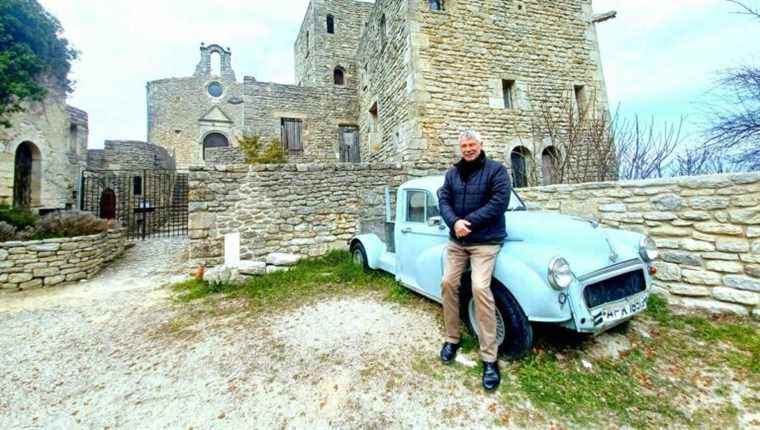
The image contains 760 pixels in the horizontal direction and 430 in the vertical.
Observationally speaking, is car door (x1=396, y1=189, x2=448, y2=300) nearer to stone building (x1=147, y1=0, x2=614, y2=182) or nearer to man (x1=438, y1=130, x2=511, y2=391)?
man (x1=438, y1=130, x2=511, y2=391)

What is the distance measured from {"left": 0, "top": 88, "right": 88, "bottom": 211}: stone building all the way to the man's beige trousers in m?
12.8

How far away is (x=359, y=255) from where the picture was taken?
17.0ft

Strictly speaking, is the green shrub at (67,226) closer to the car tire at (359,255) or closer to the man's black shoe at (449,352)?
the car tire at (359,255)

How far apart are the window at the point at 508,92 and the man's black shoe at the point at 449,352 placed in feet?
25.5

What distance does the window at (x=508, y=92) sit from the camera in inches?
330

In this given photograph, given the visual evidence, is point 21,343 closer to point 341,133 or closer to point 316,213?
point 316,213

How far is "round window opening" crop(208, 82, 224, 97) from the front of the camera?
20.8 metres

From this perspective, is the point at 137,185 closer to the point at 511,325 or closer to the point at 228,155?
the point at 228,155

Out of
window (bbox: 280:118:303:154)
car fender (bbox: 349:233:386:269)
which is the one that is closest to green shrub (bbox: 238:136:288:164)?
window (bbox: 280:118:303:154)

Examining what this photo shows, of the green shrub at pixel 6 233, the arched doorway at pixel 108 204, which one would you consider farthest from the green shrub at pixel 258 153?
the arched doorway at pixel 108 204

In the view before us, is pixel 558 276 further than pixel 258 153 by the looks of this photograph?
No

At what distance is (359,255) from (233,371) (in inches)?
112

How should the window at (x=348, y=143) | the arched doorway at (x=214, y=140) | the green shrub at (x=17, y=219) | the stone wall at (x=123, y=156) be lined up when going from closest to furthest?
the green shrub at (x=17, y=219) < the stone wall at (x=123, y=156) < the window at (x=348, y=143) < the arched doorway at (x=214, y=140)

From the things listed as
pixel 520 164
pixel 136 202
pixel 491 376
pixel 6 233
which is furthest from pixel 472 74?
pixel 136 202
